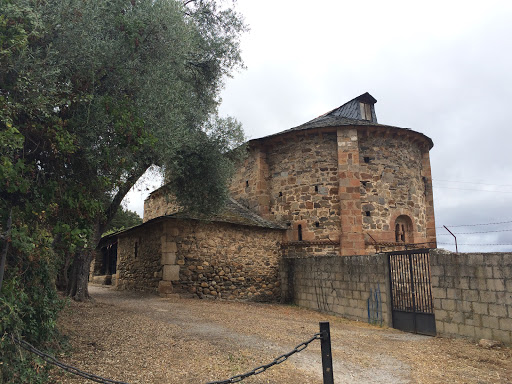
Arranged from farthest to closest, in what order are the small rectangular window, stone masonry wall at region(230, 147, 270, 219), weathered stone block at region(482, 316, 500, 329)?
the small rectangular window < stone masonry wall at region(230, 147, 270, 219) < weathered stone block at region(482, 316, 500, 329)

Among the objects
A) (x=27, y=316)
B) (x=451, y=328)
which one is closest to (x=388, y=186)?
(x=451, y=328)

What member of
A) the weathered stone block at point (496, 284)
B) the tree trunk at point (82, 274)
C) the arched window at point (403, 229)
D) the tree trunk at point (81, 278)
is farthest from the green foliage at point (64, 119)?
the arched window at point (403, 229)

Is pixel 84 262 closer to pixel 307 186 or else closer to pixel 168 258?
pixel 168 258

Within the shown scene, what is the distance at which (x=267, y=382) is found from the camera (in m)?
4.75

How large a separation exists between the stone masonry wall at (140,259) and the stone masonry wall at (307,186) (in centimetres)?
527

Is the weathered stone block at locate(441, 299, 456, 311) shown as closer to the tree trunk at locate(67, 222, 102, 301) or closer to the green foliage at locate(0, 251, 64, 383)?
the green foliage at locate(0, 251, 64, 383)

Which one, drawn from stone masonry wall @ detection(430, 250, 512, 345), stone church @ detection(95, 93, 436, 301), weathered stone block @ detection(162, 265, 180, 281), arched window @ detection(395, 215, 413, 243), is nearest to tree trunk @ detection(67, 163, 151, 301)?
stone church @ detection(95, 93, 436, 301)

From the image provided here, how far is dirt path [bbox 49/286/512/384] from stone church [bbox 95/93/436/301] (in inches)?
149

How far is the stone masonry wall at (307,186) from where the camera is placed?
15086 millimetres

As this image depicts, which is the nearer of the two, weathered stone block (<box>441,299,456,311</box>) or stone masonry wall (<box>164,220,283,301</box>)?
weathered stone block (<box>441,299,456,311</box>)

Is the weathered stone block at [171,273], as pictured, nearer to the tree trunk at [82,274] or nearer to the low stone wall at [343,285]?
the tree trunk at [82,274]

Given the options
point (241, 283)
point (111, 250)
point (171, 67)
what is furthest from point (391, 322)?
point (111, 250)

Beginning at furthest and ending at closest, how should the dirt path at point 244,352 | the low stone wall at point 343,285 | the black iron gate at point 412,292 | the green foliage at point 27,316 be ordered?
1. the low stone wall at point 343,285
2. the black iron gate at point 412,292
3. the dirt path at point 244,352
4. the green foliage at point 27,316

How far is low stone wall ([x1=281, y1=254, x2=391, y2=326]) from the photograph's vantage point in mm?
9875
